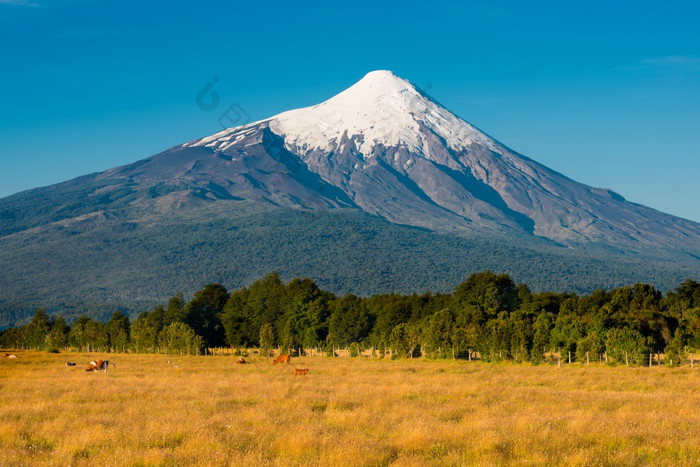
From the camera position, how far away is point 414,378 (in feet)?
134

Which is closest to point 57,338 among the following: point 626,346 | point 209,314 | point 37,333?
point 37,333

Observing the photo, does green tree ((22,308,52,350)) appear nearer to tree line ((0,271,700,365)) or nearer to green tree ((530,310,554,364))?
tree line ((0,271,700,365))

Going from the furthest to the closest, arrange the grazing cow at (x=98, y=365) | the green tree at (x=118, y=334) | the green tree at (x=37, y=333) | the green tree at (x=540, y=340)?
the green tree at (x=37, y=333) → the green tree at (x=118, y=334) → the green tree at (x=540, y=340) → the grazing cow at (x=98, y=365)

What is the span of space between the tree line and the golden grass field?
29.4 metres

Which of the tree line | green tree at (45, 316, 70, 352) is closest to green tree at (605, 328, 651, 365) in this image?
the tree line

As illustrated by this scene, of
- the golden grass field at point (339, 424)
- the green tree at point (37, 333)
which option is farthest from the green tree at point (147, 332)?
the golden grass field at point (339, 424)

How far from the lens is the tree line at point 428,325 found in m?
64.9

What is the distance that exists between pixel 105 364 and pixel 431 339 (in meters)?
34.8

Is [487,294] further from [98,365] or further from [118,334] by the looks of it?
[98,365]

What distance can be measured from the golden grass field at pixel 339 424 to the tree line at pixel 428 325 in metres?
29.4

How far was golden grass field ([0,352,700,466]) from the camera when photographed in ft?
56.1

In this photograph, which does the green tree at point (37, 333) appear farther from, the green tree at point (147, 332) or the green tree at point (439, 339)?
the green tree at point (439, 339)

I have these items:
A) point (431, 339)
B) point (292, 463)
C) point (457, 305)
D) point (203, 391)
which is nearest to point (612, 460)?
point (292, 463)

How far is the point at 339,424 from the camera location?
22.2 metres
